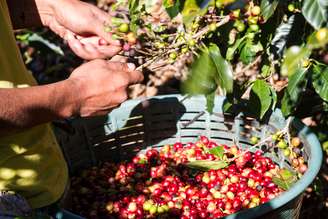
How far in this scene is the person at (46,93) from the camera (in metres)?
1.55

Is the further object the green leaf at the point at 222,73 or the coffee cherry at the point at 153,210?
the coffee cherry at the point at 153,210

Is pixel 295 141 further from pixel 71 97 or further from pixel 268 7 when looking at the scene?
pixel 71 97

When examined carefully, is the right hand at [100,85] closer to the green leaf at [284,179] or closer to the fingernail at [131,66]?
the fingernail at [131,66]

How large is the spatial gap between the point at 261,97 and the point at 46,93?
84 centimetres

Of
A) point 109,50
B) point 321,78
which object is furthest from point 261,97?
point 109,50

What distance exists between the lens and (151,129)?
8.68ft

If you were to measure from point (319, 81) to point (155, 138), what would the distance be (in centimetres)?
111

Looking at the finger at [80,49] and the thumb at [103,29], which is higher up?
the thumb at [103,29]

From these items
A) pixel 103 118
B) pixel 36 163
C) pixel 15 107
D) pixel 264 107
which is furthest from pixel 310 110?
pixel 15 107

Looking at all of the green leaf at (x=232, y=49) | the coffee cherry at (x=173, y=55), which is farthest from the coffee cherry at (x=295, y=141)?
the coffee cherry at (x=173, y=55)

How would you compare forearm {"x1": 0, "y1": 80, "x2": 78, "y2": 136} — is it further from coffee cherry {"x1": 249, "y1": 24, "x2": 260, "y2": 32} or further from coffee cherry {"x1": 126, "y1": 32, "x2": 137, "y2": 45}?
coffee cherry {"x1": 249, "y1": 24, "x2": 260, "y2": 32}

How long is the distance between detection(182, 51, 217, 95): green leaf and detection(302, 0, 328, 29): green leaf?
42cm

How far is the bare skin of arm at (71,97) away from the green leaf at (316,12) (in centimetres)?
82

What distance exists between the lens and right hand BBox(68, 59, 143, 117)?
1690 millimetres
